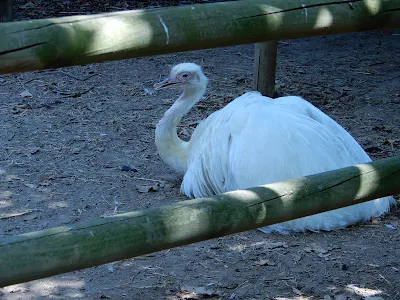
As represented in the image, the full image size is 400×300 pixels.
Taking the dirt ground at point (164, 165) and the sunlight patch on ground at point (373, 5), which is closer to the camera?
the sunlight patch on ground at point (373, 5)

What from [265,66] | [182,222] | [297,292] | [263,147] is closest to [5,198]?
[263,147]

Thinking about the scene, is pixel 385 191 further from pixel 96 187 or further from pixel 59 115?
pixel 59 115

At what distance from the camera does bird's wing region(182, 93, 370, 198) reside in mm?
5379

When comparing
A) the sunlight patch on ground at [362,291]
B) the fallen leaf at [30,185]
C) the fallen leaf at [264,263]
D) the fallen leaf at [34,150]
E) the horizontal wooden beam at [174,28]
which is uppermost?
the horizontal wooden beam at [174,28]

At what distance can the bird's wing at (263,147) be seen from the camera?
17.6ft

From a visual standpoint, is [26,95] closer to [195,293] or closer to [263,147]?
[263,147]

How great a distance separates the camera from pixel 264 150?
5441 mm

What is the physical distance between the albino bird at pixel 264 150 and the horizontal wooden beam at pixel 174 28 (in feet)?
7.38

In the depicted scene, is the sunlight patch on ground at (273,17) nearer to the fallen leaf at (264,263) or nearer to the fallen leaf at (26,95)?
the fallen leaf at (264,263)

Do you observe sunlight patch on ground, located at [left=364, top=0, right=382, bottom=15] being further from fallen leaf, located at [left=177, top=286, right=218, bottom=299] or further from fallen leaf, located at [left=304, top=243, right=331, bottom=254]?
fallen leaf, located at [left=304, top=243, right=331, bottom=254]

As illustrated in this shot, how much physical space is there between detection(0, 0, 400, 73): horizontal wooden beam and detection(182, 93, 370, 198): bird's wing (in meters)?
2.23

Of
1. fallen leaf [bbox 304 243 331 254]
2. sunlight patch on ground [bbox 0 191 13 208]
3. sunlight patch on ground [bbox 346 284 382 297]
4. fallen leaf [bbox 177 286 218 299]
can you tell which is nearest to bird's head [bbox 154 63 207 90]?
sunlight patch on ground [bbox 0 191 13 208]

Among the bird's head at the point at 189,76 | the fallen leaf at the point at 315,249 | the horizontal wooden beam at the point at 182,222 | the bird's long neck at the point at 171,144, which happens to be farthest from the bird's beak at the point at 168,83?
the horizontal wooden beam at the point at 182,222

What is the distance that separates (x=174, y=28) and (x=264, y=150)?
277cm
